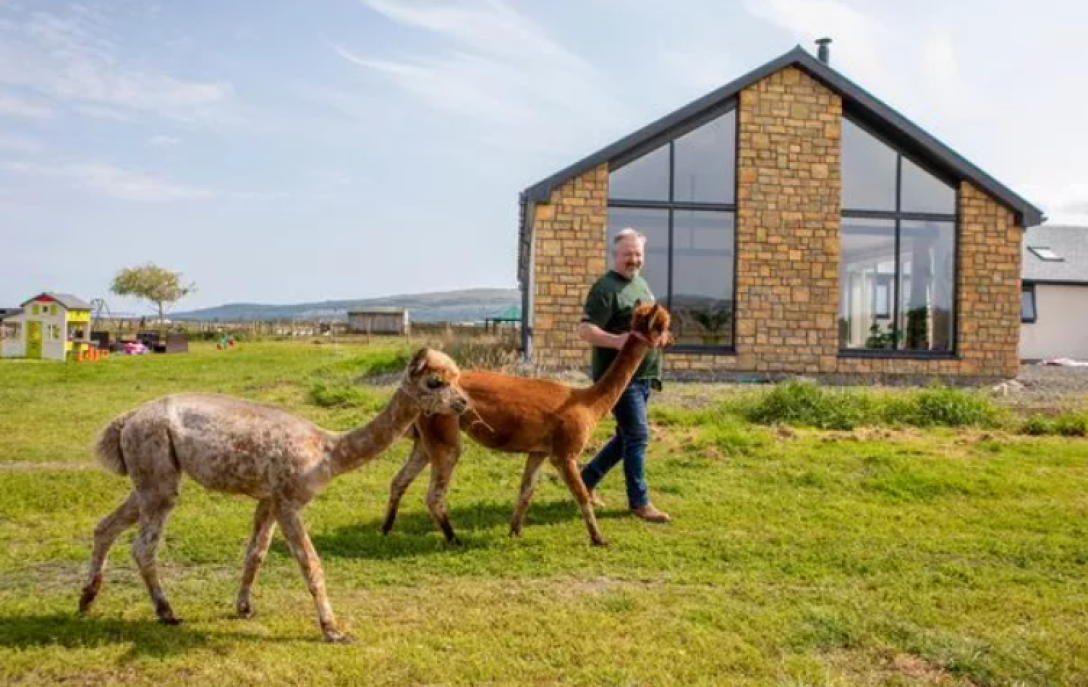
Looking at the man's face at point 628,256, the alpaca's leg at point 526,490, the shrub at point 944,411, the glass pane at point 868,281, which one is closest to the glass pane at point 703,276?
the glass pane at point 868,281

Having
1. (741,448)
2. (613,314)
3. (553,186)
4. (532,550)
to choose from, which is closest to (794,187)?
(553,186)

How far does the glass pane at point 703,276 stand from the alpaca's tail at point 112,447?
41.6 ft

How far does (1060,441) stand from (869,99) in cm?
820

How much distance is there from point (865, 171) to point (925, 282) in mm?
2480

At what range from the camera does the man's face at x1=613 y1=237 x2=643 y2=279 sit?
23.5 ft

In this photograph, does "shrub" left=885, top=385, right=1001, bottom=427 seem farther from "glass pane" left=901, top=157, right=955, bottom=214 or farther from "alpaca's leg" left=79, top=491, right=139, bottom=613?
"alpaca's leg" left=79, top=491, right=139, bottom=613

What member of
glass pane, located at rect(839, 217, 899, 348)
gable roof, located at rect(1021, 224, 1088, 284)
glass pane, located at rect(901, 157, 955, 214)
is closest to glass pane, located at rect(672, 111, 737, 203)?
glass pane, located at rect(839, 217, 899, 348)

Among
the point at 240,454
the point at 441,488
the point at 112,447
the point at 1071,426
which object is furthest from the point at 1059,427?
the point at 112,447

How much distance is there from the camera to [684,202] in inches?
647

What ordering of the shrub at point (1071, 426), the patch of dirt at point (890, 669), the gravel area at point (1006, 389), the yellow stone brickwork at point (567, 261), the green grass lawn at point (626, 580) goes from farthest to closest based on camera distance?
1. the yellow stone brickwork at point (567, 261)
2. the gravel area at point (1006, 389)
3. the shrub at point (1071, 426)
4. the green grass lawn at point (626, 580)
5. the patch of dirt at point (890, 669)

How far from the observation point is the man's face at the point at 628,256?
715 centimetres

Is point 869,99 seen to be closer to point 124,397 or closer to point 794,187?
point 794,187

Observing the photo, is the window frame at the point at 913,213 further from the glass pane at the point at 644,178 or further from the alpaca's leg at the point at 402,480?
the alpaca's leg at the point at 402,480

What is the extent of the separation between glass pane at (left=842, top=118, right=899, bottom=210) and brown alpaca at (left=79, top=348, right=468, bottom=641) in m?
14.2
